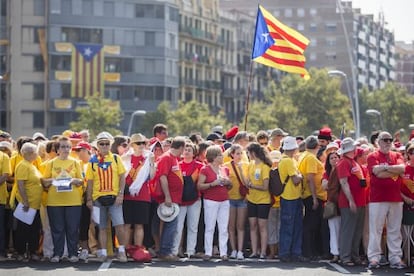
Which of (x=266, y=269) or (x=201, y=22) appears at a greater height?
(x=201, y=22)

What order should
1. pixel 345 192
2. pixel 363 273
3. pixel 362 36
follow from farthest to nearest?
1. pixel 362 36
2. pixel 345 192
3. pixel 363 273

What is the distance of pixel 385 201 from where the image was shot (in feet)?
58.8

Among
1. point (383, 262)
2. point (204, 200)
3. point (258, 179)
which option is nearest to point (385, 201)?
point (383, 262)

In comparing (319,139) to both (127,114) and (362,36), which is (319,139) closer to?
(127,114)

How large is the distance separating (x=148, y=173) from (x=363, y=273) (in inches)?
154

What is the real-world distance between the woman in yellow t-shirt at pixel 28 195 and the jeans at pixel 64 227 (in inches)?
12.7

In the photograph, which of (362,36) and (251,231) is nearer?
(251,231)

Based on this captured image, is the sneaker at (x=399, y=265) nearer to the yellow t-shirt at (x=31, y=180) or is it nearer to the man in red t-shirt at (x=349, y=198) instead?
the man in red t-shirt at (x=349, y=198)

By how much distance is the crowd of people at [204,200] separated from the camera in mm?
18031

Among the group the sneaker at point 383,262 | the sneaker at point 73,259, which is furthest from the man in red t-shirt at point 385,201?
the sneaker at point 73,259

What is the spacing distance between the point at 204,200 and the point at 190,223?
0.45 metres

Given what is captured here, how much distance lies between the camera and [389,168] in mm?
17594

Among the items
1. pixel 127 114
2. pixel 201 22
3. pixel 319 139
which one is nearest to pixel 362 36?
pixel 201 22

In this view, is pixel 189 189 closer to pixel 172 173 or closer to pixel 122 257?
pixel 172 173
